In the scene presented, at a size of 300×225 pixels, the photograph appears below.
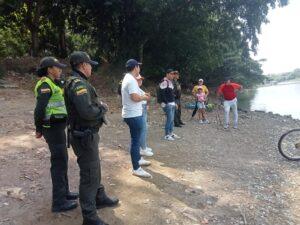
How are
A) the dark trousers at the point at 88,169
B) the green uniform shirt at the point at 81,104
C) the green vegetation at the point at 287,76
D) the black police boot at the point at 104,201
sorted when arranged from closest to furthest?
the green uniform shirt at the point at 81,104 → the dark trousers at the point at 88,169 → the black police boot at the point at 104,201 → the green vegetation at the point at 287,76

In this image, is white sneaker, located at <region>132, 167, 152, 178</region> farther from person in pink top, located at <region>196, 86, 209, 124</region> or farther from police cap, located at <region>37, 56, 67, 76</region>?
person in pink top, located at <region>196, 86, 209, 124</region>

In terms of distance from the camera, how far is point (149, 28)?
18500 millimetres

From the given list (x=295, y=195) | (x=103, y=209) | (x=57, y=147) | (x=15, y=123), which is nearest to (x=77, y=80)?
(x=57, y=147)

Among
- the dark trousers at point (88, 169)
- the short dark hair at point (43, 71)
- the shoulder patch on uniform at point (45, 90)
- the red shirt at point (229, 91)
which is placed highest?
the short dark hair at point (43, 71)

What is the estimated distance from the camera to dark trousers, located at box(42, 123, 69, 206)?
4.82 m

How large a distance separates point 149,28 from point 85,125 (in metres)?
14.6

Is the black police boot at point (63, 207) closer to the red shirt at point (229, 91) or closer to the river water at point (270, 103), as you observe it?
the red shirt at point (229, 91)

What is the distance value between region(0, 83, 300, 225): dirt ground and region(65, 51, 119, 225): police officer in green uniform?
22.1 inches

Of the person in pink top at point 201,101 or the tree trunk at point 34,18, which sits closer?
the person in pink top at point 201,101

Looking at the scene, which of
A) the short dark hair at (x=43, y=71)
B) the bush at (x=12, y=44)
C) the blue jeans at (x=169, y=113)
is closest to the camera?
the short dark hair at (x=43, y=71)

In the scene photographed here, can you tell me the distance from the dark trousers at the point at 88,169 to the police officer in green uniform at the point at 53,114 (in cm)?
41

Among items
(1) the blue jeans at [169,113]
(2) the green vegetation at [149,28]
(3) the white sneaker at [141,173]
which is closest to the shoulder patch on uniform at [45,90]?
(3) the white sneaker at [141,173]

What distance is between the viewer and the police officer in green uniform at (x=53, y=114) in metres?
4.70

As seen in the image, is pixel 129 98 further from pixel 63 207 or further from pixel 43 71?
pixel 63 207
